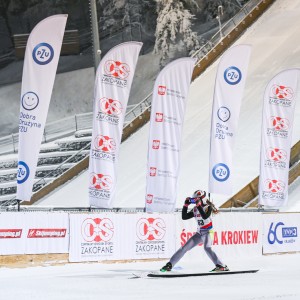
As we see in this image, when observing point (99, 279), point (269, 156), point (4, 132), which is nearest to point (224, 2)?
point (4, 132)

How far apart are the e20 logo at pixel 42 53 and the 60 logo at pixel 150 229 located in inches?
143

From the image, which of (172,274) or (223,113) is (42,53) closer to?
(223,113)

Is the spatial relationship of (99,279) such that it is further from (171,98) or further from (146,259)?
(171,98)

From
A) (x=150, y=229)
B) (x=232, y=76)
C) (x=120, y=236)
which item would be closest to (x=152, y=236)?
(x=150, y=229)

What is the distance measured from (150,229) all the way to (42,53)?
4.05 meters

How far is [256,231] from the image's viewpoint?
18531 mm

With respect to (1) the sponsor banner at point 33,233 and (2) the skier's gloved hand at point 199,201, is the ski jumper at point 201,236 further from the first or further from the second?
(1) the sponsor banner at point 33,233

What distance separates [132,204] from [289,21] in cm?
1722

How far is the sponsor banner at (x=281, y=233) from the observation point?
61.5 ft

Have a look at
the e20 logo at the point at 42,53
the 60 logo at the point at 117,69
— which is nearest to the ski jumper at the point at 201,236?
the e20 logo at the point at 42,53

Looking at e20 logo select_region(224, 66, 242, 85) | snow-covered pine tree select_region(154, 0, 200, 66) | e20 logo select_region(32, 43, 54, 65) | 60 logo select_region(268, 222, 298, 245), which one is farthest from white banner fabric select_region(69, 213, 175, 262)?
snow-covered pine tree select_region(154, 0, 200, 66)

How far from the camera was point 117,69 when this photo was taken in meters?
17.0

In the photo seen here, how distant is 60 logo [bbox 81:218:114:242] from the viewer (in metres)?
15.7

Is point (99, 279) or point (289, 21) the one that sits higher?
point (289, 21)
